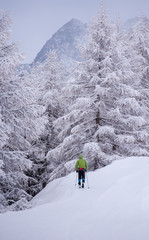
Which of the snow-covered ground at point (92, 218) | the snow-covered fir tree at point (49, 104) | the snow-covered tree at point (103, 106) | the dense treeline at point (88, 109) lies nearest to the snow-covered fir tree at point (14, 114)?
the dense treeline at point (88, 109)

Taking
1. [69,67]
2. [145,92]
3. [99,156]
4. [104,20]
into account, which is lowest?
[99,156]

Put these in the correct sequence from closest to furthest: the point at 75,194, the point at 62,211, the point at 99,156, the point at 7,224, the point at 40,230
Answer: the point at 40,230 → the point at 7,224 → the point at 62,211 → the point at 75,194 → the point at 99,156

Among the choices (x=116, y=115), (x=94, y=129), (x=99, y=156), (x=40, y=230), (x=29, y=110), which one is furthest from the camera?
(x=94, y=129)

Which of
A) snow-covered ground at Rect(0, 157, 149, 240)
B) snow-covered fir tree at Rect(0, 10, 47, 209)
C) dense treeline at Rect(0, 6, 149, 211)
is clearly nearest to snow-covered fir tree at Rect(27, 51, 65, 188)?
dense treeline at Rect(0, 6, 149, 211)

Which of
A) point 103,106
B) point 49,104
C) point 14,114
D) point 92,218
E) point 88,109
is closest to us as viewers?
point 92,218

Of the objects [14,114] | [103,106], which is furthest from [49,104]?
[14,114]

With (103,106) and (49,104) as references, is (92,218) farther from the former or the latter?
(49,104)

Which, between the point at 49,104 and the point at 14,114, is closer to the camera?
the point at 14,114

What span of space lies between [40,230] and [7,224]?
997 millimetres

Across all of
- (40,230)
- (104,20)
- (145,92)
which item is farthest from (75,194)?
(104,20)

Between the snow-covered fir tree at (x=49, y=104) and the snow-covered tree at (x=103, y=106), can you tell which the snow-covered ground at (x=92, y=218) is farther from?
the snow-covered fir tree at (x=49, y=104)

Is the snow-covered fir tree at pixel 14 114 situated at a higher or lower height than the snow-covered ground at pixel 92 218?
higher

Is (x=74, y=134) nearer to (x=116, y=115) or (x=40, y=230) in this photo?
(x=116, y=115)

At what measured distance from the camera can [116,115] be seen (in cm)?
1027
